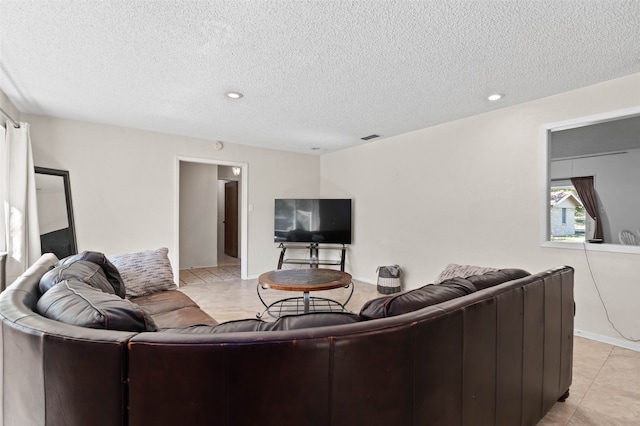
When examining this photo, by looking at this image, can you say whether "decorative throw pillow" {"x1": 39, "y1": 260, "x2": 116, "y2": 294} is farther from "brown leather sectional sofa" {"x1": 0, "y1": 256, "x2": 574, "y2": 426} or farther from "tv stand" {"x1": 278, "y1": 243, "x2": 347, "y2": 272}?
"tv stand" {"x1": 278, "y1": 243, "x2": 347, "y2": 272}

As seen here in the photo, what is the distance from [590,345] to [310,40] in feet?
11.4

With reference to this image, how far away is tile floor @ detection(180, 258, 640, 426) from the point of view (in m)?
1.79

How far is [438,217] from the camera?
4094 millimetres

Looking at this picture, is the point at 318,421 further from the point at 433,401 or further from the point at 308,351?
the point at 433,401

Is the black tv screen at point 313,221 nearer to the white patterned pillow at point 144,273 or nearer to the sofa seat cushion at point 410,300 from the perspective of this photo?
the white patterned pillow at point 144,273

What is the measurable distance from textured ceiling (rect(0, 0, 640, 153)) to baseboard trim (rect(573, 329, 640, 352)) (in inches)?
90.2

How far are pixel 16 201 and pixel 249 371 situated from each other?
3769mm

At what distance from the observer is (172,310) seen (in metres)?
2.23

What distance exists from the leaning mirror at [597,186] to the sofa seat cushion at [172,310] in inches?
182

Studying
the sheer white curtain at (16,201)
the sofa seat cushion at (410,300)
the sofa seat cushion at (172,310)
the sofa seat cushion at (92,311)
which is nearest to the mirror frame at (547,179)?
the sofa seat cushion at (410,300)

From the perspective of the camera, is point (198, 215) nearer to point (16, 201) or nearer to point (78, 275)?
point (16, 201)

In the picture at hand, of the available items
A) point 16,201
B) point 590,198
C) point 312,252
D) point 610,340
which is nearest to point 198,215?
point 312,252

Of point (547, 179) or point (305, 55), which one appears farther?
point (547, 179)

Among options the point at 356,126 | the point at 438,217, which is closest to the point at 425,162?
the point at 438,217
